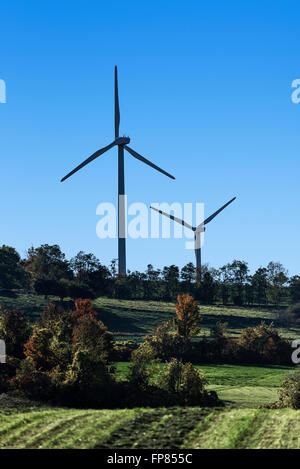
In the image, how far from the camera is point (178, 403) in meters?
65.5

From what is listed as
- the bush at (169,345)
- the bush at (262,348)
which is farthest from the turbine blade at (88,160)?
the bush at (262,348)

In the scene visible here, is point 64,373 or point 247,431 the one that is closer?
point 247,431

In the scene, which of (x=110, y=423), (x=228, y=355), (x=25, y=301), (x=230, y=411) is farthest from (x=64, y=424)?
(x=25, y=301)

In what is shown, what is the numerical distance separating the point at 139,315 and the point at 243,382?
278ft

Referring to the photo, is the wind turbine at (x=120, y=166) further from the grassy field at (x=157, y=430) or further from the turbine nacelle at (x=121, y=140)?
the grassy field at (x=157, y=430)

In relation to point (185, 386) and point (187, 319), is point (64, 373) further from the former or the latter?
point (187, 319)

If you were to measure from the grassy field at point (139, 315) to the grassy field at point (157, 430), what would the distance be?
336ft

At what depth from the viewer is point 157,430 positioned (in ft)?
138

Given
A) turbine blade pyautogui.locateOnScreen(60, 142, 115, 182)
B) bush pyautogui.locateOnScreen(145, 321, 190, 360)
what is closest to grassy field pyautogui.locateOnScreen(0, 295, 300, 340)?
bush pyautogui.locateOnScreen(145, 321, 190, 360)

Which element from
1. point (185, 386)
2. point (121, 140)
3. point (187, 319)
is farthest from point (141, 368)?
point (121, 140)

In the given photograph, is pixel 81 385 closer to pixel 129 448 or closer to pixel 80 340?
pixel 80 340

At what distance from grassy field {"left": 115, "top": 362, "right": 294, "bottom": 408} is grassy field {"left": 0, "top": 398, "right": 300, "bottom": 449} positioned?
82.7ft

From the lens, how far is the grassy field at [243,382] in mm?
76750
